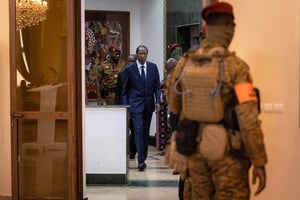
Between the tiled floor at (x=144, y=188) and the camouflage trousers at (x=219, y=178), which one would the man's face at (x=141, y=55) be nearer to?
the tiled floor at (x=144, y=188)

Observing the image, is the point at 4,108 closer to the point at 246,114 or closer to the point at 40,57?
the point at 40,57

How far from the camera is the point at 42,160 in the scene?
4.55 m

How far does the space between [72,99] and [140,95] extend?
2.09 meters

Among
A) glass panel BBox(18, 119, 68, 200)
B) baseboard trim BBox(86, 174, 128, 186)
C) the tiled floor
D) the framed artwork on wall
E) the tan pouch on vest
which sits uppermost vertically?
the framed artwork on wall

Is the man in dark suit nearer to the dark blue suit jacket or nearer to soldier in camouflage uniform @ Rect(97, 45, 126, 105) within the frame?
the dark blue suit jacket

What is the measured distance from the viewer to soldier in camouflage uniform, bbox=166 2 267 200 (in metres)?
2.61

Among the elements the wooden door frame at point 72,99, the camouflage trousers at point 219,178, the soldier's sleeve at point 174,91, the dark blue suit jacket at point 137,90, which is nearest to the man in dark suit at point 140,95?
the dark blue suit jacket at point 137,90

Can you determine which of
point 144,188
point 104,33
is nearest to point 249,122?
point 144,188

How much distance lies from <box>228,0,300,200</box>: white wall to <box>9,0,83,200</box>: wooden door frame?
4.69 ft

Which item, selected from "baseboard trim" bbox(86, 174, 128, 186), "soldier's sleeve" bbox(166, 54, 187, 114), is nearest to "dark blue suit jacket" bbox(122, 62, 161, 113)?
"baseboard trim" bbox(86, 174, 128, 186)

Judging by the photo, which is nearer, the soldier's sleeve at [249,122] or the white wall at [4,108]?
the soldier's sleeve at [249,122]

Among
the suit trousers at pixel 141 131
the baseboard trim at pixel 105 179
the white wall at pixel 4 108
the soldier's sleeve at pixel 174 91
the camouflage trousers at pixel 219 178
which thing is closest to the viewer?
the camouflage trousers at pixel 219 178

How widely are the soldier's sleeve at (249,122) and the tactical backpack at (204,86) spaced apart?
102mm

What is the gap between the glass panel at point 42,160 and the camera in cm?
444
